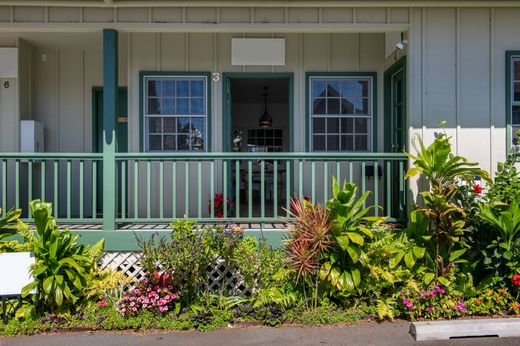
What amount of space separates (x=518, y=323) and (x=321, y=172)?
350 cm

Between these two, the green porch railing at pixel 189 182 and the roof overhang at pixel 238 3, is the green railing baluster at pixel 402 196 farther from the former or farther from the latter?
the roof overhang at pixel 238 3

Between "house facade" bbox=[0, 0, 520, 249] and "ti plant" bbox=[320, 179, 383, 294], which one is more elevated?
"house facade" bbox=[0, 0, 520, 249]

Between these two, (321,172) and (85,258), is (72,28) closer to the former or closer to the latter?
(85,258)

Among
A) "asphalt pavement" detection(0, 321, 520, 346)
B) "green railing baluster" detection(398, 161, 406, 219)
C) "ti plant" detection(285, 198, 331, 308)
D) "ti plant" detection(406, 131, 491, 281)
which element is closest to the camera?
"asphalt pavement" detection(0, 321, 520, 346)

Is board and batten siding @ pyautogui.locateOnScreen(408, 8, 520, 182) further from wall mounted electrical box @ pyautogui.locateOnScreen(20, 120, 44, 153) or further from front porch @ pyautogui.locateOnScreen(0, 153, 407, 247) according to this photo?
wall mounted electrical box @ pyautogui.locateOnScreen(20, 120, 44, 153)

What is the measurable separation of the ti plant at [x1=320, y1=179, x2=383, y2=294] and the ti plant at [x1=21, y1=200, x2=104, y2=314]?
264 cm

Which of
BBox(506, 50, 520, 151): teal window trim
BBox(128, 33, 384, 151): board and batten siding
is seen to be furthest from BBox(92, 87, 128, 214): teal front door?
BBox(506, 50, 520, 151): teal window trim

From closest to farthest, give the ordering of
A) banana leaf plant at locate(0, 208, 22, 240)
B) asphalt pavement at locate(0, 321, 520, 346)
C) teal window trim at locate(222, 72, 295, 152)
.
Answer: asphalt pavement at locate(0, 321, 520, 346) < banana leaf plant at locate(0, 208, 22, 240) < teal window trim at locate(222, 72, 295, 152)

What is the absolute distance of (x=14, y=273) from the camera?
4.73m

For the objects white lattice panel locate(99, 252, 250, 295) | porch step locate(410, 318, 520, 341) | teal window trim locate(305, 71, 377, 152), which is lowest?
porch step locate(410, 318, 520, 341)

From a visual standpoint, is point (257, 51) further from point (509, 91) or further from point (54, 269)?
point (54, 269)

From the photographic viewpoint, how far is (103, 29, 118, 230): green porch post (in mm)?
5562

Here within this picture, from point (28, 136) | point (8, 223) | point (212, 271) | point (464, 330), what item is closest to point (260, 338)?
point (212, 271)

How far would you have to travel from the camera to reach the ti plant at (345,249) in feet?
15.7
